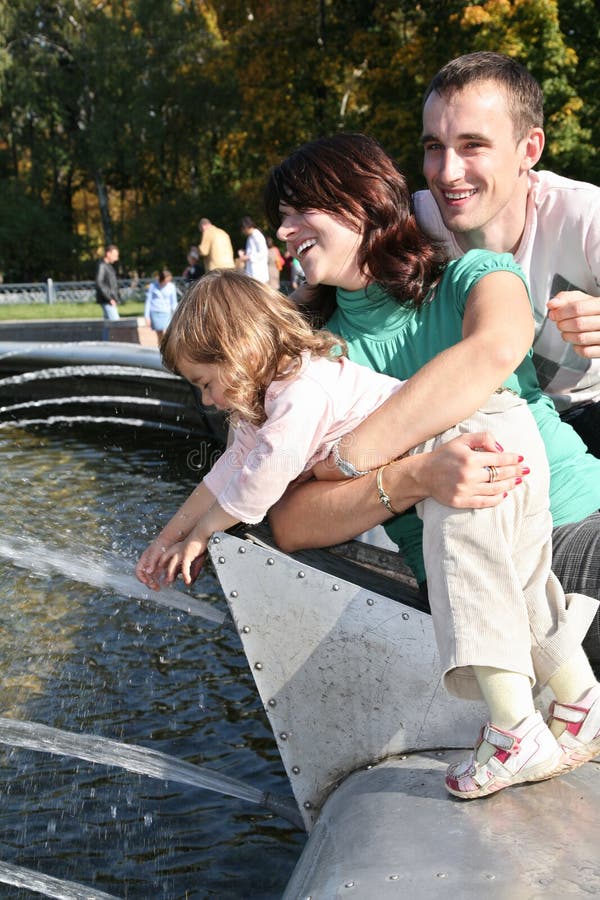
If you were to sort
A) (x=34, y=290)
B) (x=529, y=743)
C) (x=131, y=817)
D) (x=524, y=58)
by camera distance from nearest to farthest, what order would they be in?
1. (x=529, y=743)
2. (x=131, y=817)
3. (x=524, y=58)
4. (x=34, y=290)

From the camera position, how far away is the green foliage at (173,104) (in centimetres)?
2812

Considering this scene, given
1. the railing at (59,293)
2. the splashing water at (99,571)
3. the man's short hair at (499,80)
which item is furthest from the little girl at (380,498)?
the railing at (59,293)

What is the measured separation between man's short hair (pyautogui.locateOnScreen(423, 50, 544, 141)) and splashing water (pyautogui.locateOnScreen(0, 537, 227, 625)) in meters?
2.93

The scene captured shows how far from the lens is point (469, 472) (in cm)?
228

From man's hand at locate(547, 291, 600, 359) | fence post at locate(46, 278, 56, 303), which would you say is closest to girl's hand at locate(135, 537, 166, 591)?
man's hand at locate(547, 291, 600, 359)

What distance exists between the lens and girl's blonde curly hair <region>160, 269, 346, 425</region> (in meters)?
2.60

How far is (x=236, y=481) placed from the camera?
2.56 meters

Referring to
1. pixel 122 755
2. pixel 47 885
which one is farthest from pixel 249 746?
pixel 47 885

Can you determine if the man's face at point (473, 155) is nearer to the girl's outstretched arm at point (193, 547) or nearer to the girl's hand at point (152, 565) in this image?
the girl's outstretched arm at point (193, 547)

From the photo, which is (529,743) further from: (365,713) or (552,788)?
A: (365,713)

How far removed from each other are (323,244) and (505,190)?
589mm

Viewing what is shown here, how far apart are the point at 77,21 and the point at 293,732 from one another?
42559 mm

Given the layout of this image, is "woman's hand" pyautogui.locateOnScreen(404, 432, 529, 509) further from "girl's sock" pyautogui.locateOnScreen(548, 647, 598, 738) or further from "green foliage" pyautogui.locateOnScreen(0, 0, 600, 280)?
"green foliage" pyautogui.locateOnScreen(0, 0, 600, 280)

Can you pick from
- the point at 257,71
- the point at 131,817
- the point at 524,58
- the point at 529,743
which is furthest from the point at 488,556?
the point at 257,71
